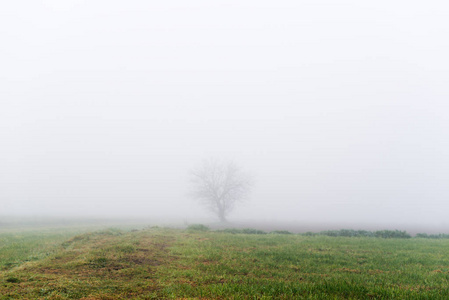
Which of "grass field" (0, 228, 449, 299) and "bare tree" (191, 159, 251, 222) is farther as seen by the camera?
"bare tree" (191, 159, 251, 222)

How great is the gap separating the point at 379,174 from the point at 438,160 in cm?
4101

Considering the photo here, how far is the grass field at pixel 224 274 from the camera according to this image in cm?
811

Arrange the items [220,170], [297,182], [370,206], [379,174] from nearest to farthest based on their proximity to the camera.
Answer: [220,170]
[370,206]
[379,174]
[297,182]

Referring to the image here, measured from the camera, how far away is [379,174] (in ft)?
486

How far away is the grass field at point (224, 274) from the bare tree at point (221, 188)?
46.9 m

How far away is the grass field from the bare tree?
46933mm

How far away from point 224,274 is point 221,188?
54954mm

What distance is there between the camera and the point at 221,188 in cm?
6556

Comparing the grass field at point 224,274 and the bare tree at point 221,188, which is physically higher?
the bare tree at point 221,188

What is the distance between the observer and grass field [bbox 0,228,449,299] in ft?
26.6

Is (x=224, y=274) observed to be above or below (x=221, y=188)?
below

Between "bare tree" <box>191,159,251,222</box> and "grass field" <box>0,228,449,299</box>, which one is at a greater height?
"bare tree" <box>191,159,251,222</box>

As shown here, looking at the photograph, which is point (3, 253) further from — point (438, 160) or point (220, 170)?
point (438, 160)

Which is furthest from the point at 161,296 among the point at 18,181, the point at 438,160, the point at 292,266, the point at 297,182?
the point at 18,181
